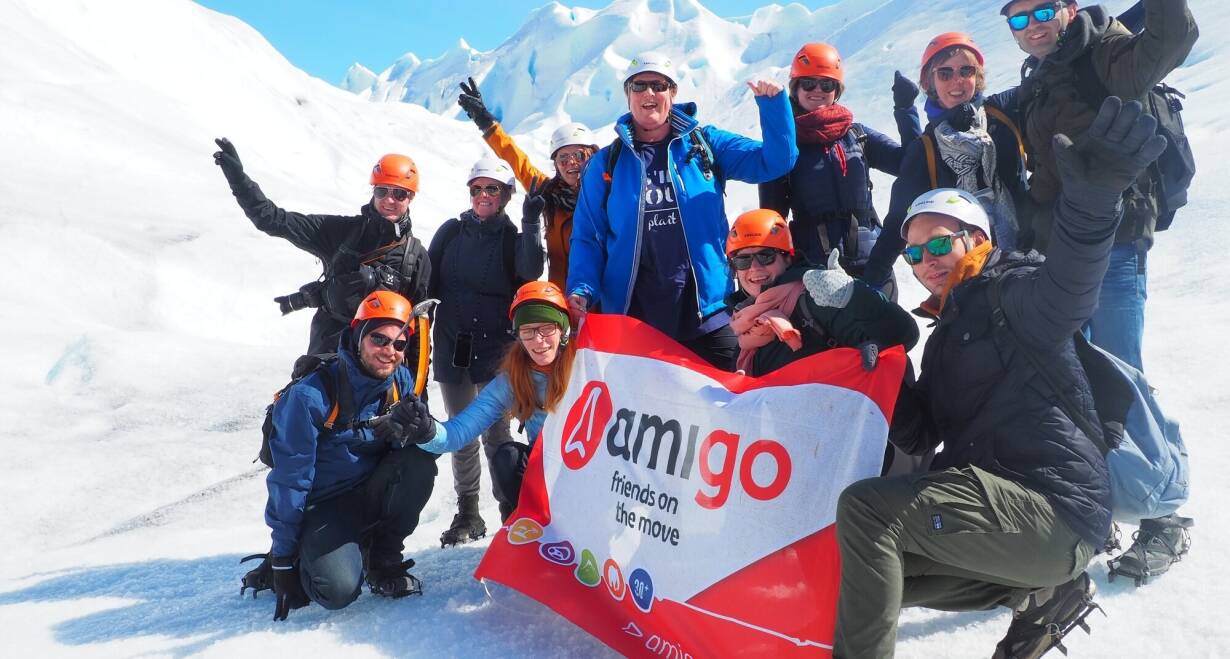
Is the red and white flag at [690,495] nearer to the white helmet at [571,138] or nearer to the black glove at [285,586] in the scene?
the black glove at [285,586]

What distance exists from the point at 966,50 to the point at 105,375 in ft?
29.9

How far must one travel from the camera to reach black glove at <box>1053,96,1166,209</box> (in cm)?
190

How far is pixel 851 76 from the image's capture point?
39.8m

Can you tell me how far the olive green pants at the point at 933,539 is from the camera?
6.99 feet

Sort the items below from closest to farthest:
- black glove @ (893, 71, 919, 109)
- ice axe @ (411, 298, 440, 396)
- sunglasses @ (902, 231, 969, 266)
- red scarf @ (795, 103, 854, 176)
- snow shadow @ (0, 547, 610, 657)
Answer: sunglasses @ (902, 231, 969, 266) → snow shadow @ (0, 547, 610, 657) → red scarf @ (795, 103, 854, 176) → ice axe @ (411, 298, 440, 396) → black glove @ (893, 71, 919, 109)

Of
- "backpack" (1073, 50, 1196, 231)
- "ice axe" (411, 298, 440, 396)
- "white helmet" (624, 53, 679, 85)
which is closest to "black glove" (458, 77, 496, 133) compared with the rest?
"ice axe" (411, 298, 440, 396)

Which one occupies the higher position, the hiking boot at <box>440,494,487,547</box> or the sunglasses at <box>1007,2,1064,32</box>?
the sunglasses at <box>1007,2,1064,32</box>

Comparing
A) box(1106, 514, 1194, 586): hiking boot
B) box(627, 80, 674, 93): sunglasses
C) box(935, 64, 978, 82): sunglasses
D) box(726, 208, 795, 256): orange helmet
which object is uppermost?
box(935, 64, 978, 82): sunglasses

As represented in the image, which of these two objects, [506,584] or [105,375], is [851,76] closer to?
[105,375]

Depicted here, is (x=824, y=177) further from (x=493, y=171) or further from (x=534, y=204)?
(x=493, y=171)

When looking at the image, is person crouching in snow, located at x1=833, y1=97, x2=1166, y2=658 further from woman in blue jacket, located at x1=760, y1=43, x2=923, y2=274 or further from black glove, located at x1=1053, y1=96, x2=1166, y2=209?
woman in blue jacket, located at x1=760, y1=43, x2=923, y2=274

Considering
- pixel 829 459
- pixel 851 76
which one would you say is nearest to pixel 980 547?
pixel 829 459

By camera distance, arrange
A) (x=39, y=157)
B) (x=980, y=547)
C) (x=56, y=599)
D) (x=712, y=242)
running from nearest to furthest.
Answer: (x=980, y=547), (x=712, y=242), (x=56, y=599), (x=39, y=157)

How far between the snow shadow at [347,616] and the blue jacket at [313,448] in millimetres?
425
